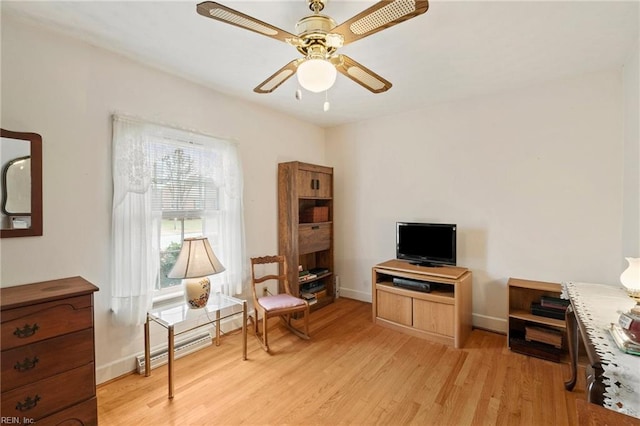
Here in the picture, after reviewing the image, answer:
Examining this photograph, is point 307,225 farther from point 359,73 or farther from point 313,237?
point 359,73

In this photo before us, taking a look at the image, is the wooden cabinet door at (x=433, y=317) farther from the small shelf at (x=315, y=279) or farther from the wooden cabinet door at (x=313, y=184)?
the wooden cabinet door at (x=313, y=184)

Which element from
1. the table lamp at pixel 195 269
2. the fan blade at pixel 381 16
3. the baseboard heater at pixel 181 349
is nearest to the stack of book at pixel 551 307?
the fan blade at pixel 381 16

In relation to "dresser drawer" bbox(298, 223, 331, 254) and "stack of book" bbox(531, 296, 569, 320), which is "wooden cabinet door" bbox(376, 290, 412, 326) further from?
"stack of book" bbox(531, 296, 569, 320)

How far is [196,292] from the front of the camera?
2.38 meters

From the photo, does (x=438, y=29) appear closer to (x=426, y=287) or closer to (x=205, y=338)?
(x=426, y=287)

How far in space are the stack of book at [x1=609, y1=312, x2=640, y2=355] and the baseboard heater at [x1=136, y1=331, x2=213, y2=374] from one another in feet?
9.73

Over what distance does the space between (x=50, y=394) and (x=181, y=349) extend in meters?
1.07

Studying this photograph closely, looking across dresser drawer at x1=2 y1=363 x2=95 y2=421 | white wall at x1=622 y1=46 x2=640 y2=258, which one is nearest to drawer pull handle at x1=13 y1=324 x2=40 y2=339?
dresser drawer at x1=2 y1=363 x2=95 y2=421

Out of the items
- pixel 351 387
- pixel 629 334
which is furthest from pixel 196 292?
pixel 629 334

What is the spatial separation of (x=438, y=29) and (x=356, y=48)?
58 centimetres

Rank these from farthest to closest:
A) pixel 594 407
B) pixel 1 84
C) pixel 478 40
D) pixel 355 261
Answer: pixel 355 261
pixel 478 40
pixel 1 84
pixel 594 407

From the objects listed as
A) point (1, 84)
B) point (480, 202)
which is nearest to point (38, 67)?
point (1, 84)

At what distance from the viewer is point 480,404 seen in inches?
76.8

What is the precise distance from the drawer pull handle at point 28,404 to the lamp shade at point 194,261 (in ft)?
3.19
